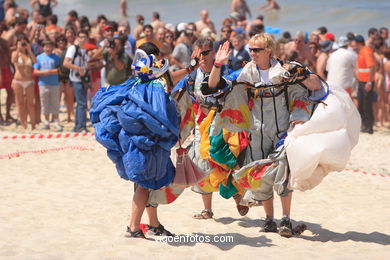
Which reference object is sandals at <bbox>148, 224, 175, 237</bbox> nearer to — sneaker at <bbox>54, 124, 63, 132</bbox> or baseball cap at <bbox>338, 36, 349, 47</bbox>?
sneaker at <bbox>54, 124, 63, 132</bbox>

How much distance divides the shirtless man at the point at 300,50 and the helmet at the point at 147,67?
8.73m

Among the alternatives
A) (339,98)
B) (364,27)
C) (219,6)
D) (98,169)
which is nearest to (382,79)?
(98,169)

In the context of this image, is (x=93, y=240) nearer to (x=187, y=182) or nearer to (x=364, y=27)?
(x=187, y=182)

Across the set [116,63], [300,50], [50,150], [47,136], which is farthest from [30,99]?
[300,50]

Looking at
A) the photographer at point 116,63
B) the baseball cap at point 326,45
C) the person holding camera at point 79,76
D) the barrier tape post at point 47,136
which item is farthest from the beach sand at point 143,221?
the baseball cap at point 326,45

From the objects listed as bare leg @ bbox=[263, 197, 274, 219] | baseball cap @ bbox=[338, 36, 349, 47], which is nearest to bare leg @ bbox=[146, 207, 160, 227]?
bare leg @ bbox=[263, 197, 274, 219]

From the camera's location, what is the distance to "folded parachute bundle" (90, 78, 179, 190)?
596 centimetres

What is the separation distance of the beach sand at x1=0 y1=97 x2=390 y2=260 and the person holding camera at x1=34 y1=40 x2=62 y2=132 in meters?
2.70

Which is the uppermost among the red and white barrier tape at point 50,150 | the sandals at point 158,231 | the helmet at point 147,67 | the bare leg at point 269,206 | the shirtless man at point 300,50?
the helmet at point 147,67

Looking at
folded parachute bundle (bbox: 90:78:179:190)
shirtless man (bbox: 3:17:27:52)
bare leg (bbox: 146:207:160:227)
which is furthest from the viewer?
shirtless man (bbox: 3:17:27:52)

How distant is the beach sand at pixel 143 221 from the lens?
6.14 metres

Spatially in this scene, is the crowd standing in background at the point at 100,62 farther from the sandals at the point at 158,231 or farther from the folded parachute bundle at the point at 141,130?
the folded parachute bundle at the point at 141,130

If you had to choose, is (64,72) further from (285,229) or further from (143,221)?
(285,229)

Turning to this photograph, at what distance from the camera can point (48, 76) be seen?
46.4ft
